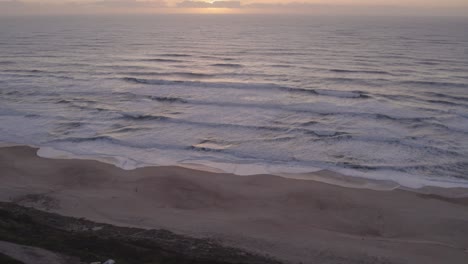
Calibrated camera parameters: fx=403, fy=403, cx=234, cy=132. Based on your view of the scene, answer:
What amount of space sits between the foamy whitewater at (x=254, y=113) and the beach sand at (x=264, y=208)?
3.60 ft

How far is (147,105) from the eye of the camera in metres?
18.6

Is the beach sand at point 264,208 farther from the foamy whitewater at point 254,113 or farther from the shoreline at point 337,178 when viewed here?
the foamy whitewater at point 254,113

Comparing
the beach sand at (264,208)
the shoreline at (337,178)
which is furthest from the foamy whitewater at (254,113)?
the beach sand at (264,208)

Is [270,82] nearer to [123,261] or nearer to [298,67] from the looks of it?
[298,67]

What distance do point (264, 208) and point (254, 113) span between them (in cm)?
854

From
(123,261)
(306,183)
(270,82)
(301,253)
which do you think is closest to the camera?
(123,261)

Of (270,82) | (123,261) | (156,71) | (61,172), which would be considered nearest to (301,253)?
(123,261)

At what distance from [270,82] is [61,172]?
47.1ft

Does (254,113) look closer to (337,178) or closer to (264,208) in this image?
(337,178)

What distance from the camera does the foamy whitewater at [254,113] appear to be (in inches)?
491

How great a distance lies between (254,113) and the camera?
17312mm

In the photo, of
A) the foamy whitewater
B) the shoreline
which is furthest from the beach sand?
the foamy whitewater

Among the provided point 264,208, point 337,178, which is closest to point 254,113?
point 337,178

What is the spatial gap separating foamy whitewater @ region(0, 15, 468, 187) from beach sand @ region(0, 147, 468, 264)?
3.60 ft
